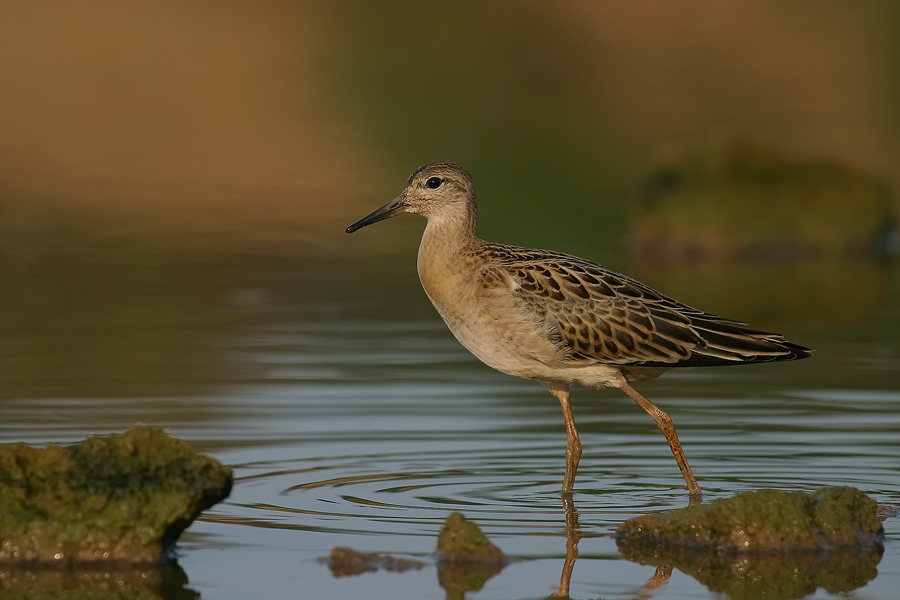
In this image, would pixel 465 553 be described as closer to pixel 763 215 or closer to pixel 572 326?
pixel 572 326

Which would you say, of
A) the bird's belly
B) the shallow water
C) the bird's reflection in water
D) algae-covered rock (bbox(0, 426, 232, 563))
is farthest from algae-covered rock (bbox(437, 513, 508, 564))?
the bird's belly

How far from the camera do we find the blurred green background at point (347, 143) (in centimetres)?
1809

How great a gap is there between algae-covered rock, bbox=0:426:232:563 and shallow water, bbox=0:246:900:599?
307 millimetres

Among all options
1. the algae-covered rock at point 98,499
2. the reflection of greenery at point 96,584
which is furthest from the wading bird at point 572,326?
the reflection of greenery at point 96,584

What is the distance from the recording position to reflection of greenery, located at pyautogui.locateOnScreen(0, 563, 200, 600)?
25.5 feet

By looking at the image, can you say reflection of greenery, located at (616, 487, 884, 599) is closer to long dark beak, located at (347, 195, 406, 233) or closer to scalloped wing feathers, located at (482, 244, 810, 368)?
scalloped wing feathers, located at (482, 244, 810, 368)

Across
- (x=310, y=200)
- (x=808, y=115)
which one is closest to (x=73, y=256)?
(x=310, y=200)

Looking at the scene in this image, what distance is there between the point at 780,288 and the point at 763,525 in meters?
11.6

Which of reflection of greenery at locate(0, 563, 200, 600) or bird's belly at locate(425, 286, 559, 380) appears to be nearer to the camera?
reflection of greenery at locate(0, 563, 200, 600)

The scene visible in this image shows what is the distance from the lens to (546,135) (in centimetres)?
3416

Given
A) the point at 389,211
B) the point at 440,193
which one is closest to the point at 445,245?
the point at 440,193

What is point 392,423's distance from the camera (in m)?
12.5

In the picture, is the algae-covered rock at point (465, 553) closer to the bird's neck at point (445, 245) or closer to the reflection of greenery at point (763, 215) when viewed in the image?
the bird's neck at point (445, 245)

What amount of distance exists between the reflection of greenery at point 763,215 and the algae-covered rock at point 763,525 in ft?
48.0
